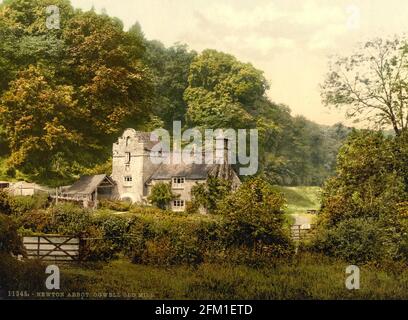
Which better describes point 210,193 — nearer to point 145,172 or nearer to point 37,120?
point 145,172

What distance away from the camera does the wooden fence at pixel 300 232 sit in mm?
14969

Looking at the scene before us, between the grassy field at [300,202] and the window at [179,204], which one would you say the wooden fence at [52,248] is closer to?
the window at [179,204]

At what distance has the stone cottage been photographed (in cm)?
1504

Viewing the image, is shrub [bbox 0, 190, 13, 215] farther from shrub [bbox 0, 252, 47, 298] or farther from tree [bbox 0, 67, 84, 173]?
shrub [bbox 0, 252, 47, 298]

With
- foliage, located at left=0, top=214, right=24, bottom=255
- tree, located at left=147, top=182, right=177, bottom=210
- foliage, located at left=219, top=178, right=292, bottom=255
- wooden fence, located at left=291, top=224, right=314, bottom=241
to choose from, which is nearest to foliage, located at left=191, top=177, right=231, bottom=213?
foliage, located at left=219, top=178, right=292, bottom=255

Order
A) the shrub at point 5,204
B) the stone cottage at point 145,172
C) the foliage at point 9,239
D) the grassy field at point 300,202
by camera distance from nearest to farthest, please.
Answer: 1. the foliage at point 9,239
2. the shrub at point 5,204
3. the stone cottage at point 145,172
4. the grassy field at point 300,202

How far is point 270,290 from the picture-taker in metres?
13.9

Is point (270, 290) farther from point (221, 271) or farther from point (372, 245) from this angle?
point (372, 245)

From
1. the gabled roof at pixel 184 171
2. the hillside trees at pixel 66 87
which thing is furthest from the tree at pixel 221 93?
the hillside trees at pixel 66 87

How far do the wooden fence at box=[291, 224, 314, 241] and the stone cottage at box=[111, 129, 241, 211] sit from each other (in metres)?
1.72

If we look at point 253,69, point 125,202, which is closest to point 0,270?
point 125,202

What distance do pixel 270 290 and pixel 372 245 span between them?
8.71 ft

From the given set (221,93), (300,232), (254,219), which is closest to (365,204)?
(300,232)

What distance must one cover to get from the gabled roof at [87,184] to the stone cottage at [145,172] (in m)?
0.28
